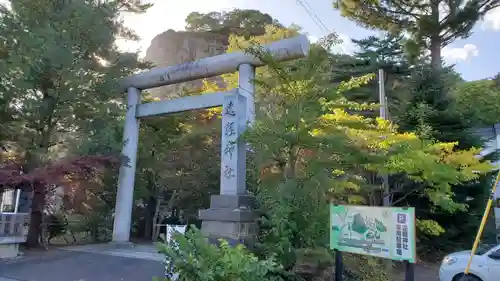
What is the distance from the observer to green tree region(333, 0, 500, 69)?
1673cm

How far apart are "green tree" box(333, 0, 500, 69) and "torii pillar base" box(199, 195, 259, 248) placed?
12.9 metres

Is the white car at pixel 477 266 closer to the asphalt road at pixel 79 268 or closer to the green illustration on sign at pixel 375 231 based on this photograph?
the green illustration on sign at pixel 375 231

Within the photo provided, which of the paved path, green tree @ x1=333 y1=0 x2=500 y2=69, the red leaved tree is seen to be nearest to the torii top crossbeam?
the red leaved tree

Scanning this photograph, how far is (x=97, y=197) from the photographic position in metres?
13.3

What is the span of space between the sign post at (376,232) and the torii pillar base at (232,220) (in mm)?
1975

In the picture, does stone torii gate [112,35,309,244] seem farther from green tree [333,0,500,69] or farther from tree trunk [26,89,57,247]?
green tree [333,0,500,69]

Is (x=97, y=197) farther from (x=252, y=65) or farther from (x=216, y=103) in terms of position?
(x=252, y=65)

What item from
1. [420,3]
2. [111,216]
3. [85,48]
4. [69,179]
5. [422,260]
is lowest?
[422,260]

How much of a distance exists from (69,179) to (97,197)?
10.8ft

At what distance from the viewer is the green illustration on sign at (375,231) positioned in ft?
16.0

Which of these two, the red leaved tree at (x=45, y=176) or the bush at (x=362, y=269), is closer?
the bush at (x=362, y=269)

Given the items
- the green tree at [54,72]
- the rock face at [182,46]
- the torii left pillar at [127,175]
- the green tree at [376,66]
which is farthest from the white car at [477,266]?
the rock face at [182,46]

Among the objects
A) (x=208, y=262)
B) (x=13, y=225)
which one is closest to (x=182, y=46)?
(x=13, y=225)

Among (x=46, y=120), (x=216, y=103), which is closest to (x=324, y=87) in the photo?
(x=216, y=103)
